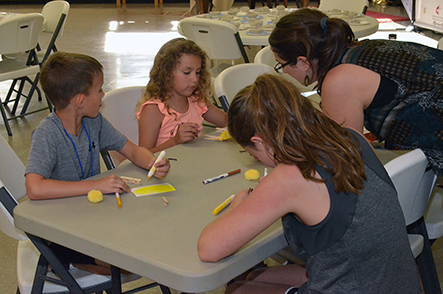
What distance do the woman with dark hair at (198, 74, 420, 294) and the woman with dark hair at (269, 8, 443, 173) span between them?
0.58 metres

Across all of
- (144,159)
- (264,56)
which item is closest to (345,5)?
(264,56)

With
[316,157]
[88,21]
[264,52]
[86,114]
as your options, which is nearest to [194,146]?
[86,114]

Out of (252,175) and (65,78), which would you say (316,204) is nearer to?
(252,175)

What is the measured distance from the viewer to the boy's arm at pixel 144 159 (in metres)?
1.66

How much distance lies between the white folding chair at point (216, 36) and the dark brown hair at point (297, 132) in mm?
2487

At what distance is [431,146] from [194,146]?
0.87m

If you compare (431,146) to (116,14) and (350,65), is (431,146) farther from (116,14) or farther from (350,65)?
(116,14)

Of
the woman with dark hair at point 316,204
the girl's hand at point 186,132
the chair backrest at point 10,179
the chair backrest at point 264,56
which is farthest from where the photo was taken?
the chair backrest at point 264,56

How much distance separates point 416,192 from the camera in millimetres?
1513

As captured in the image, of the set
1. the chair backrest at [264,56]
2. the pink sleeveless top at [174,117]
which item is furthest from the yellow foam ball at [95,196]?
the chair backrest at [264,56]

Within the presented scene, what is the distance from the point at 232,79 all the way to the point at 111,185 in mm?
1155

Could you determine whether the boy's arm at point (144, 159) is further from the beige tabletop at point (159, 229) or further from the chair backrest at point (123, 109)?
the chair backrest at point (123, 109)

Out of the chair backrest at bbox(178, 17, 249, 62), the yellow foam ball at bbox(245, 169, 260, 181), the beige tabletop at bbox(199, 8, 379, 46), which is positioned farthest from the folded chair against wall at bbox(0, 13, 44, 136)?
the yellow foam ball at bbox(245, 169, 260, 181)

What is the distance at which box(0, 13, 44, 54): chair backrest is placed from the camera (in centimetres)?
395
